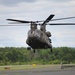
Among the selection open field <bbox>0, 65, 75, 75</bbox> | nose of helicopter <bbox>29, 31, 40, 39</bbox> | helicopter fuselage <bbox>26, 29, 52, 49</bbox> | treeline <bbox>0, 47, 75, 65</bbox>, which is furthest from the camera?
treeline <bbox>0, 47, 75, 65</bbox>

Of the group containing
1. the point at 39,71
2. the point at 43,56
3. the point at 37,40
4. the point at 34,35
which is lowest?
the point at 39,71

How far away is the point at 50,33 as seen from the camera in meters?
46.2

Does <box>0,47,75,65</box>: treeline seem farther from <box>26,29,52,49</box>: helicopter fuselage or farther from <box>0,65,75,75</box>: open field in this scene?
<box>26,29,52,49</box>: helicopter fuselage

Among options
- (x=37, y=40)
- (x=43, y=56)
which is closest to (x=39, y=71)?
(x=37, y=40)

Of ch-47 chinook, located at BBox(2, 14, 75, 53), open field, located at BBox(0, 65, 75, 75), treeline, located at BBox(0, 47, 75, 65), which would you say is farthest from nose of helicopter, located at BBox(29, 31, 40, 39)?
treeline, located at BBox(0, 47, 75, 65)

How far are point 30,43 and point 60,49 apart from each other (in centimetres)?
11240

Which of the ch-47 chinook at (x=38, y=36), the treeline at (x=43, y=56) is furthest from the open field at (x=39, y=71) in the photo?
the treeline at (x=43, y=56)

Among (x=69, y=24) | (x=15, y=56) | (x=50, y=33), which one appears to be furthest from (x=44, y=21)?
(x=15, y=56)

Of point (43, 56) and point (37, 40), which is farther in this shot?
point (43, 56)

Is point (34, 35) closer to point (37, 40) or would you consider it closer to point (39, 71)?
point (37, 40)

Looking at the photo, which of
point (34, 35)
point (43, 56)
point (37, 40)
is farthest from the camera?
point (43, 56)

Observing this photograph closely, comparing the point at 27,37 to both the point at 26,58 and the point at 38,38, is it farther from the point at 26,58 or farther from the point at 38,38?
the point at 26,58

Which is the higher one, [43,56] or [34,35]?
[34,35]

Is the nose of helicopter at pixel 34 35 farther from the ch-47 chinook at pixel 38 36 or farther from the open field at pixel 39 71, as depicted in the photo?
the open field at pixel 39 71
